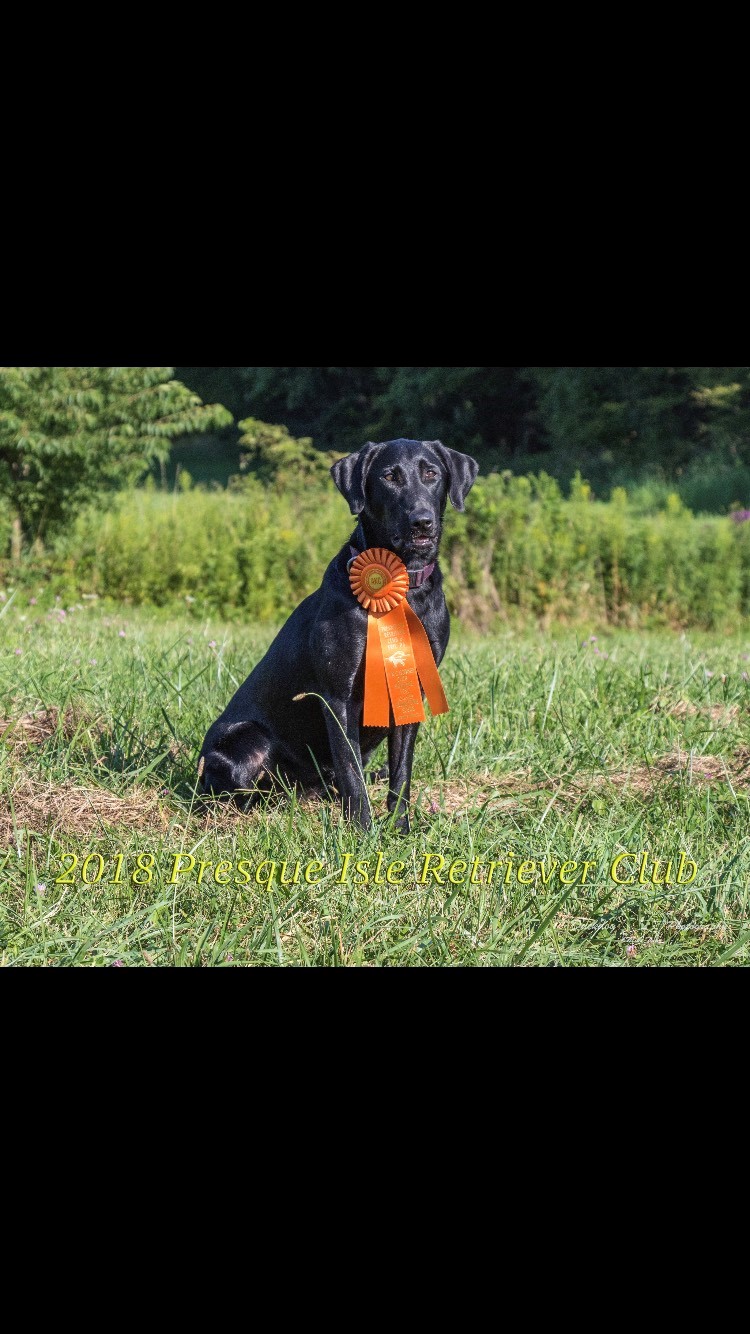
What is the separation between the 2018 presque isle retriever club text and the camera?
118 inches

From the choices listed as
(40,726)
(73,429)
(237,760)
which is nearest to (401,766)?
(237,760)

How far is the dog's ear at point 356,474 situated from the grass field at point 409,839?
3.20 ft

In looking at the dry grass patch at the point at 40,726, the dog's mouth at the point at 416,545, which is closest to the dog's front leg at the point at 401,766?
the dog's mouth at the point at 416,545

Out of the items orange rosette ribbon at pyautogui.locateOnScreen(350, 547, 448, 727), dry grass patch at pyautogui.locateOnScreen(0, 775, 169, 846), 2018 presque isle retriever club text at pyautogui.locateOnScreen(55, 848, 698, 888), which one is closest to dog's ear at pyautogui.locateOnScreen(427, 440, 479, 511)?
orange rosette ribbon at pyautogui.locateOnScreen(350, 547, 448, 727)

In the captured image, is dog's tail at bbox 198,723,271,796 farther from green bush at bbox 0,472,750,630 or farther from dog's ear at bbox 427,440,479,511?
green bush at bbox 0,472,750,630

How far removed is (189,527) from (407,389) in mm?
9824

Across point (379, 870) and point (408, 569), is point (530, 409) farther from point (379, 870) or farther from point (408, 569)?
point (379, 870)

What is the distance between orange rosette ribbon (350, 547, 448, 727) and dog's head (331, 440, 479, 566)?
75mm

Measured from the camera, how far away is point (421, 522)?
3.08 metres

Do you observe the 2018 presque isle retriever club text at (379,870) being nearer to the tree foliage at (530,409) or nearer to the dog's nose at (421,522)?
the dog's nose at (421,522)

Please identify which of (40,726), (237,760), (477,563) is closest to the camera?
(237,760)

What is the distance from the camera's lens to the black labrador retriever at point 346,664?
3182 mm

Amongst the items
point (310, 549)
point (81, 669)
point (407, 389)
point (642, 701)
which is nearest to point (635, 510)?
point (310, 549)

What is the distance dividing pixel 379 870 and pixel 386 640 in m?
0.68
